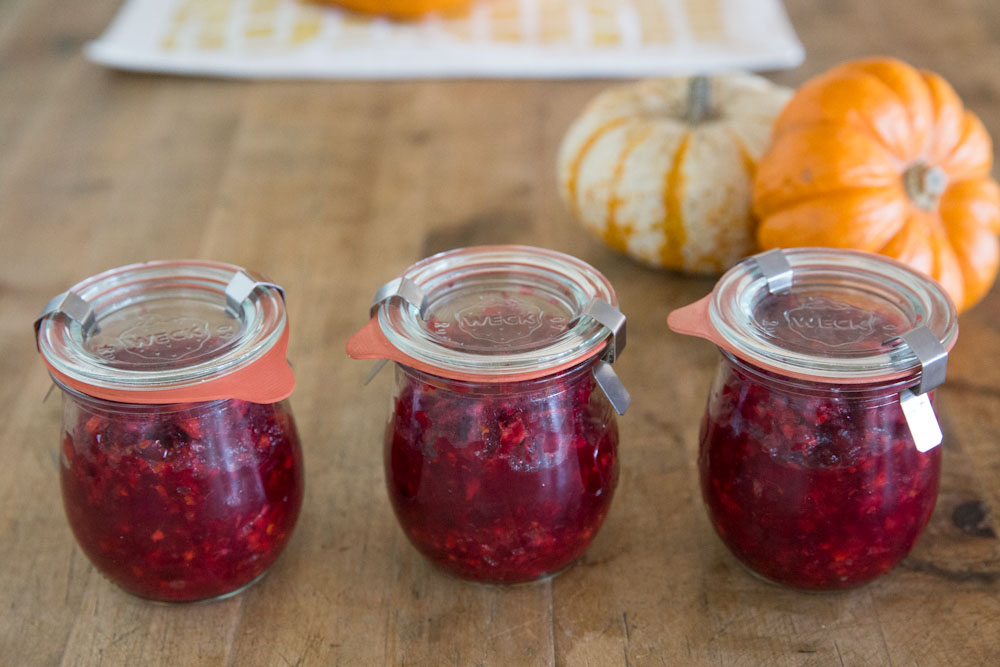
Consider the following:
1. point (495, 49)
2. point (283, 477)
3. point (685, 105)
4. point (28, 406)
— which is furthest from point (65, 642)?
point (495, 49)

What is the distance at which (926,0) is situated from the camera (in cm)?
227

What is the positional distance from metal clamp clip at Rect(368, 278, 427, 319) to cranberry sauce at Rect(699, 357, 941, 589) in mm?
273

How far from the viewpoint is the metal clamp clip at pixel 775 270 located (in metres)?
0.96

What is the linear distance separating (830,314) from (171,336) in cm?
57

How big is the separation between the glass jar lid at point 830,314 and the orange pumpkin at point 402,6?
1361 millimetres

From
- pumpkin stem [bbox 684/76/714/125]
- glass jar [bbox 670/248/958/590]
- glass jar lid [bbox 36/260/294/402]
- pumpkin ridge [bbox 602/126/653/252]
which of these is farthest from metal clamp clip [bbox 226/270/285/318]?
pumpkin stem [bbox 684/76/714/125]

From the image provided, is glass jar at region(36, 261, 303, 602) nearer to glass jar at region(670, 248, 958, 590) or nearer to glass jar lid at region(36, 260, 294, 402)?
glass jar lid at region(36, 260, 294, 402)

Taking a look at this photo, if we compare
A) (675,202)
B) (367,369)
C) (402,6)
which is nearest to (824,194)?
(675,202)

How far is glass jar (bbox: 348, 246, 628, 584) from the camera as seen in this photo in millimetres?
871

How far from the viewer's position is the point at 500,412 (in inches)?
34.7

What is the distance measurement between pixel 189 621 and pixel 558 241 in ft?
2.65

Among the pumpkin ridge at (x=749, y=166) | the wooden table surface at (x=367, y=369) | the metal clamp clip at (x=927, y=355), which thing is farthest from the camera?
the pumpkin ridge at (x=749, y=166)

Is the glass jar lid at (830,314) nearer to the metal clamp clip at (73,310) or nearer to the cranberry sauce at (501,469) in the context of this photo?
the cranberry sauce at (501,469)

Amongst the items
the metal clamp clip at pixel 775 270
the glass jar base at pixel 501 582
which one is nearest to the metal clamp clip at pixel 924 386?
the metal clamp clip at pixel 775 270
